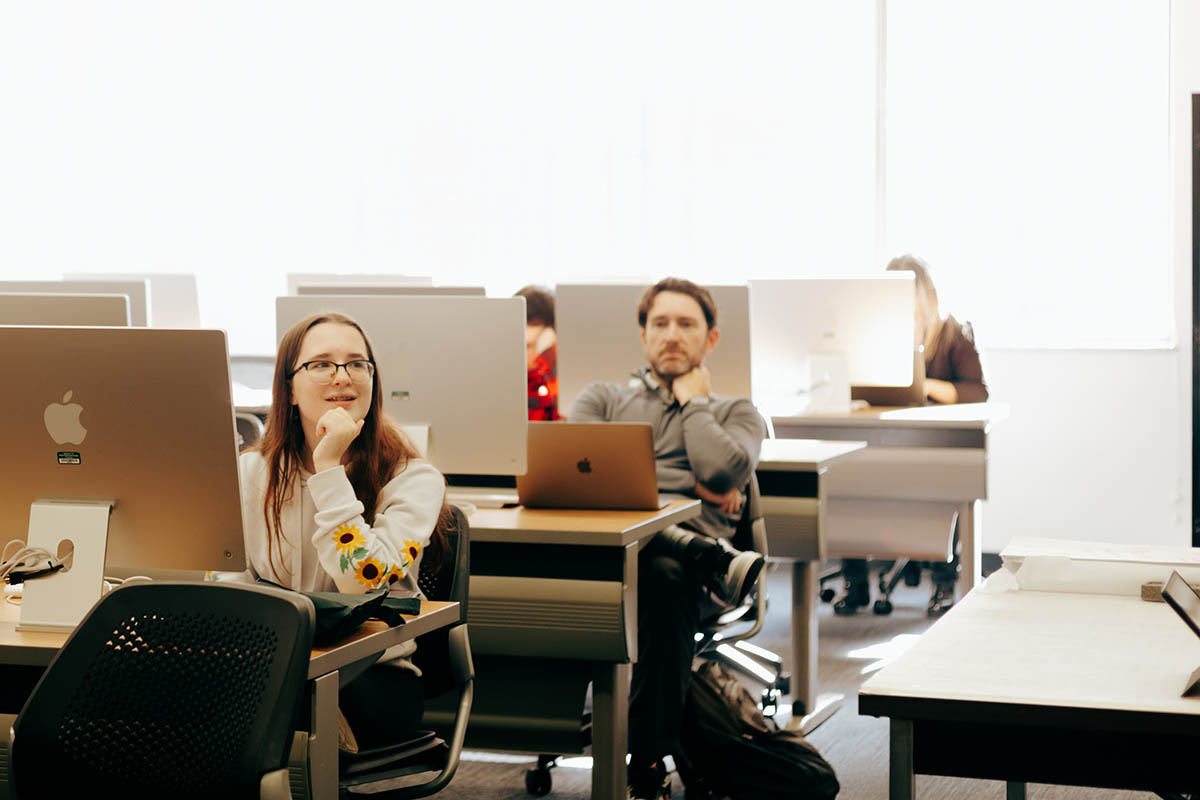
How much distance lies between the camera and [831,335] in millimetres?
4414

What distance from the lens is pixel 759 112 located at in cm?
614

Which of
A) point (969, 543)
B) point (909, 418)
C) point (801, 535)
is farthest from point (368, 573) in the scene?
point (969, 543)

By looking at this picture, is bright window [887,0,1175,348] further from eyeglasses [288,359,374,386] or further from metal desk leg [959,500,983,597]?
eyeglasses [288,359,374,386]

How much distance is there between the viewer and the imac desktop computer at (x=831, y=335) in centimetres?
437

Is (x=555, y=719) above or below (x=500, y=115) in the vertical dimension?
below

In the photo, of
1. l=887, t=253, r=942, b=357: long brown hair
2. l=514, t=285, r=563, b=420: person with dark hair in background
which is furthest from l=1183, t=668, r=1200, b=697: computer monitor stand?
l=887, t=253, r=942, b=357: long brown hair

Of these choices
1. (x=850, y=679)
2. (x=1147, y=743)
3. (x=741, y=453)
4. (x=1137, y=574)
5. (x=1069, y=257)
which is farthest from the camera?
(x=1069, y=257)

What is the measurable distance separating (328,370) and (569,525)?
2.17 feet

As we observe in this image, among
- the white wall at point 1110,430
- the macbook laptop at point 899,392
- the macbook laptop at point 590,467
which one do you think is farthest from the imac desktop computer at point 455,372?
the white wall at point 1110,430

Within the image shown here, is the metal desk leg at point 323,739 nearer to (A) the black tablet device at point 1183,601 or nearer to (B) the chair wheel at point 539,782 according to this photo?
(A) the black tablet device at point 1183,601

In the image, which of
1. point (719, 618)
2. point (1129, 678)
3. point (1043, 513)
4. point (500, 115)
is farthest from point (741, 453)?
point (500, 115)

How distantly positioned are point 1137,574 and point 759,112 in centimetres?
444

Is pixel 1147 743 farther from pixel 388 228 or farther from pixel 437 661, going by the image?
pixel 388 228

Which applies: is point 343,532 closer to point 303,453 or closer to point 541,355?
point 303,453
